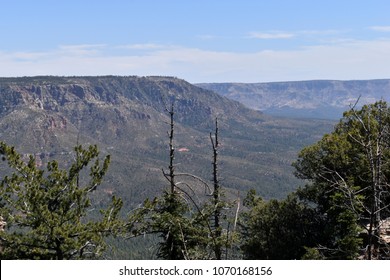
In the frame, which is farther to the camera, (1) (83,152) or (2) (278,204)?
(2) (278,204)

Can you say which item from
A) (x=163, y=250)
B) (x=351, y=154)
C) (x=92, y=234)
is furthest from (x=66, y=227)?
(x=351, y=154)

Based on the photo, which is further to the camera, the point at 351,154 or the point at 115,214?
the point at 351,154

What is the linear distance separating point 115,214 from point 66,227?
3.60 meters

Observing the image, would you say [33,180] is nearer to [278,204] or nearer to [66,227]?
[66,227]

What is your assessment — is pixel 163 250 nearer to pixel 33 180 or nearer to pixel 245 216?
pixel 33 180

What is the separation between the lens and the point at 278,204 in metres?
38.3

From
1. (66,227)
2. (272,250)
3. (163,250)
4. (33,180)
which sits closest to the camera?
(66,227)

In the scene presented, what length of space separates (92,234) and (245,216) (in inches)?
848

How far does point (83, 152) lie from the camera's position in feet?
69.1

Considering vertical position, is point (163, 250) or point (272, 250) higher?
point (163, 250)

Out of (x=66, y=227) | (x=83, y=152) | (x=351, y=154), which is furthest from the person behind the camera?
(x=351, y=154)
